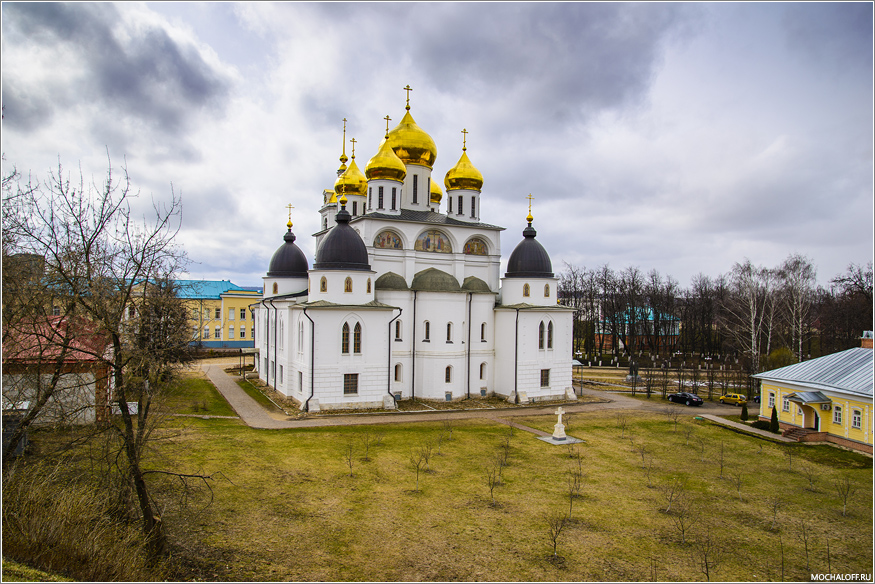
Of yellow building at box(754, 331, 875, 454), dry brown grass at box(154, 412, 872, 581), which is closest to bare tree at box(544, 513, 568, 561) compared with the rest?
dry brown grass at box(154, 412, 872, 581)

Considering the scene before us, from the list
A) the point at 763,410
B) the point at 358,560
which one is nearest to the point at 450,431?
the point at 358,560

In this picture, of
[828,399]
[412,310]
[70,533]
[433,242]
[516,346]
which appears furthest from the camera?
[433,242]

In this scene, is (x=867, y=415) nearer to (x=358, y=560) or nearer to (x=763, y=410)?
(x=763, y=410)

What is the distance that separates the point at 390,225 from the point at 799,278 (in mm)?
29304

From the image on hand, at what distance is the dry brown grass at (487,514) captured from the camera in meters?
9.34

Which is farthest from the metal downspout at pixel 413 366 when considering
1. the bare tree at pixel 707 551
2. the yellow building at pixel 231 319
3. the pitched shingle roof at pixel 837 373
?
the yellow building at pixel 231 319

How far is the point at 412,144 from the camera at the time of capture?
29.4 meters

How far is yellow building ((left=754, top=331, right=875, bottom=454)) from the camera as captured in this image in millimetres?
18547

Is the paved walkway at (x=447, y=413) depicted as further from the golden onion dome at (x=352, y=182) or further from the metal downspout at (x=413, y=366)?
the golden onion dome at (x=352, y=182)

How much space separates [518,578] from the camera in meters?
8.95

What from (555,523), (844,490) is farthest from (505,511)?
(844,490)

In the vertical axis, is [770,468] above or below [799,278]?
below

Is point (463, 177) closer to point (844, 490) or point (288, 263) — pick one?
point (288, 263)

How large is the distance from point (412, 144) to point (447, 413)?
1503 centimetres
